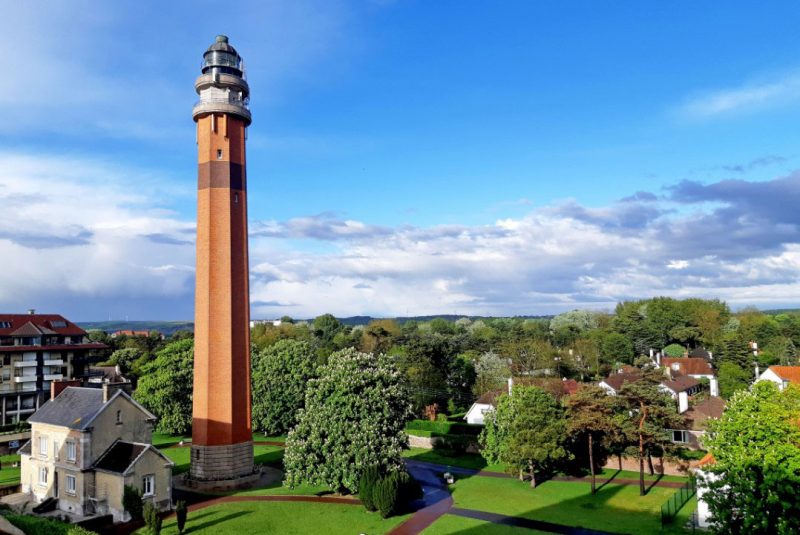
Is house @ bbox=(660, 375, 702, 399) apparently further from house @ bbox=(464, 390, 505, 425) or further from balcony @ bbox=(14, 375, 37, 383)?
balcony @ bbox=(14, 375, 37, 383)

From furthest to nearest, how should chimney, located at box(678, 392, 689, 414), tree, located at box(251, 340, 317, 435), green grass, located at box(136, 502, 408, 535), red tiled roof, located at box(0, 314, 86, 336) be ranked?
red tiled roof, located at box(0, 314, 86, 336) → tree, located at box(251, 340, 317, 435) → chimney, located at box(678, 392, 689, 414) → green grass, located at box(136, 502, 408, 535)

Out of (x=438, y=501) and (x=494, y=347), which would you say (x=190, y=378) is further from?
(x=494, y=347)

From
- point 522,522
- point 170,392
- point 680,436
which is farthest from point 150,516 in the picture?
point 680,436

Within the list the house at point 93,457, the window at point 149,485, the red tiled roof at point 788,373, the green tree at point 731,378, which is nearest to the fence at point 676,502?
the house at point 93,457

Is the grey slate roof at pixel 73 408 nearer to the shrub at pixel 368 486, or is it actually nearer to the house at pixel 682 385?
the shrub at pixel 368 486

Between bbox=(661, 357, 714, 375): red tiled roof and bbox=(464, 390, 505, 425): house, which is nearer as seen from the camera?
bbox=(464, 390, 505, 425): house

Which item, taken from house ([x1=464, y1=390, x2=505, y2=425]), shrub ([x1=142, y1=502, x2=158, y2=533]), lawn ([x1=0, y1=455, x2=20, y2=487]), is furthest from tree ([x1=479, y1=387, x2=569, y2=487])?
lawn ([x1=0, y1=455, x2=20, y2=487])

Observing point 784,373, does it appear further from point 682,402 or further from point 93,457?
point 93,457
